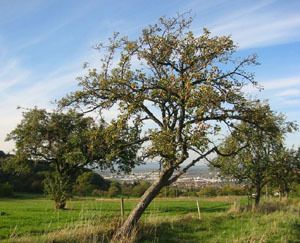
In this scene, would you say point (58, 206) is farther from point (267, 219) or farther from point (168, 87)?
point (168, 87)

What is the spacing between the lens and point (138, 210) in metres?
17.7

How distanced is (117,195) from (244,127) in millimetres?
53244

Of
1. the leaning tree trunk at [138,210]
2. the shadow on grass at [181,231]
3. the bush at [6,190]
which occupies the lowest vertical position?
the shadow on grass at [181,231]

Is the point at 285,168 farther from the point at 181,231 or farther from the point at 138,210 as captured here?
the point at 138,210

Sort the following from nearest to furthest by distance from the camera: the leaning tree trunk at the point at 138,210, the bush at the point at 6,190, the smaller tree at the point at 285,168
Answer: the leaning tree trunk at the point at 138,210 < the smaller tree at the point at 285,168 < the bush at the point at 6,190

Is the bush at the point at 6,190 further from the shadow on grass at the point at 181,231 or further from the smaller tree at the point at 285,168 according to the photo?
the shadow on grass at the point at 181,231

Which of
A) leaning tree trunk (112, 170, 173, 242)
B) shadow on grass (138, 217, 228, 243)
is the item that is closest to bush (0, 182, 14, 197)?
shadow on grass (138, 217, 228, 243)

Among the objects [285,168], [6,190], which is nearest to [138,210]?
[285,168]

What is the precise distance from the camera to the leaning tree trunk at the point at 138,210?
55.0ft

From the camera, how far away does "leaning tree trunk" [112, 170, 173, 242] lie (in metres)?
16.8

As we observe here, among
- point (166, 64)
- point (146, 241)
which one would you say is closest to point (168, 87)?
point (166, 64)

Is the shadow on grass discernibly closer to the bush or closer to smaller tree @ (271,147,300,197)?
smaller tree @ (271,147,300,197)

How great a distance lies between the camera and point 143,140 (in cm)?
1767

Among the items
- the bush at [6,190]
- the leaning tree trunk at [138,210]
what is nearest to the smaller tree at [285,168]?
the leaning tree trunk at [138,210]
